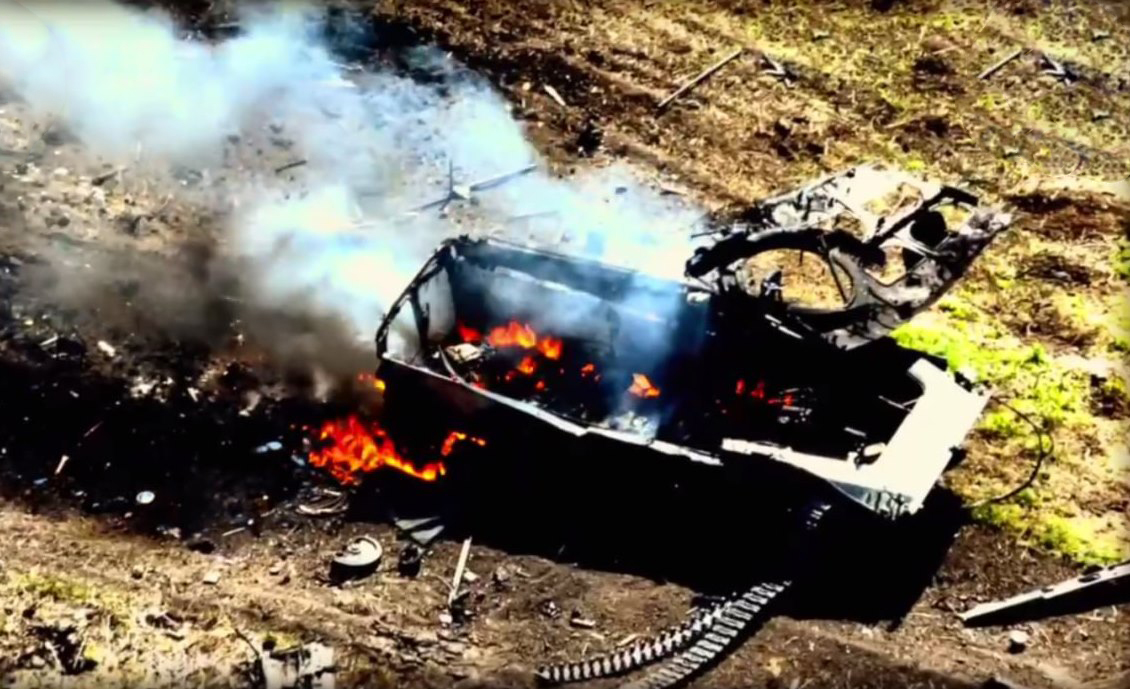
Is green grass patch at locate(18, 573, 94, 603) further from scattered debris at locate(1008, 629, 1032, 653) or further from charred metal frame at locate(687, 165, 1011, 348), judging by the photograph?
scattered debris at locate(1008, 629, 1032, 653)

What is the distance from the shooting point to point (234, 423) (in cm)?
1162

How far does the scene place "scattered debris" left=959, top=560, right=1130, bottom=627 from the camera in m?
10.0

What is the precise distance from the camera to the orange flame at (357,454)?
37.0 feet

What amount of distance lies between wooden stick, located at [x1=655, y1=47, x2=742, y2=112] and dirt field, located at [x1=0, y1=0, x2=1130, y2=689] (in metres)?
0.17

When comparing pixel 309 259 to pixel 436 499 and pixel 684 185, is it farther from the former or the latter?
pixel 684 185

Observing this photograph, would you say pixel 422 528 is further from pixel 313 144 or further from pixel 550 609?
pixel 313 144

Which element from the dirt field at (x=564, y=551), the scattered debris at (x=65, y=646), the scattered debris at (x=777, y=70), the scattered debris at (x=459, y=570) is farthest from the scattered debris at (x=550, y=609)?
the scattered debris at (x=777, y=70)

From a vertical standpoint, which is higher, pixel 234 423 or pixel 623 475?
pixel 623 475

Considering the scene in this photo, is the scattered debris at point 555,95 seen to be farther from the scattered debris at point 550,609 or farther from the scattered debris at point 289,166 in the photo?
the scattered debris at point 550,609

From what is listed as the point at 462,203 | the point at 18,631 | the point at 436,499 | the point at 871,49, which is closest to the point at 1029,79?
the point at 871,49

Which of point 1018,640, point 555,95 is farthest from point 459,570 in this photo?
point 555,95

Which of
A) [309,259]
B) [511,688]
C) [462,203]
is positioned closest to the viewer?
[511,688]

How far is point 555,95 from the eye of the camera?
55.4 ft

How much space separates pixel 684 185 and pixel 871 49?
4715mm
